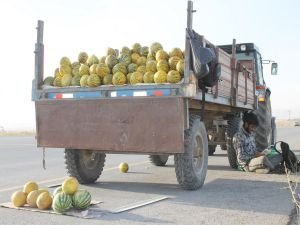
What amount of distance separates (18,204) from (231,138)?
6256 mm

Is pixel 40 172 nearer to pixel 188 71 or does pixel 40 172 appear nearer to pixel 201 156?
pixel 201 156

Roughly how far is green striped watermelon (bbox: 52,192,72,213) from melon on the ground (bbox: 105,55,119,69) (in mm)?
2669

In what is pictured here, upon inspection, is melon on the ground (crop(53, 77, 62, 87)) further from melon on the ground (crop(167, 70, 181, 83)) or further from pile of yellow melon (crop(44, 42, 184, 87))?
melon on the ground (crop(167, 70, 181, 83))

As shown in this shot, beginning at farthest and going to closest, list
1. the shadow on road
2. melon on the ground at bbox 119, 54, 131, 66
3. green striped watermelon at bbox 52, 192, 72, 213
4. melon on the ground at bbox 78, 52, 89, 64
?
melon on the ground at bbox 78, 52, 89, 64 < melon on the ground at bbox 119, 54, 131, 66 < the shadow on road < green striped watermelon at bbox 52, 192, 72, 213

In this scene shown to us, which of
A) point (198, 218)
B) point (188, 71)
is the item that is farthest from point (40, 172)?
point (198, 218)

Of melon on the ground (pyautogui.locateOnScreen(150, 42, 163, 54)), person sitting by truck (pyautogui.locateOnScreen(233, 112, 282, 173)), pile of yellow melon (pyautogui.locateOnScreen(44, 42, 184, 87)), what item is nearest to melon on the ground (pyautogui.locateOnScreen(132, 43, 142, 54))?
pile of yellow melon (pyautogui.locateOnScreen(44, 42, 184, 87))

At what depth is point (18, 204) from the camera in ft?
20.8

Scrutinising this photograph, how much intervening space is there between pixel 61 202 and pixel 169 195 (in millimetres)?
2010

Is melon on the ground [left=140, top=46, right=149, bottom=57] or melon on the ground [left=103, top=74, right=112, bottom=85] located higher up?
melon on the ground [left=140, top=46, right=149, bottom=57]

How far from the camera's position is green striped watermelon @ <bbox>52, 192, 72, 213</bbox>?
5.93m

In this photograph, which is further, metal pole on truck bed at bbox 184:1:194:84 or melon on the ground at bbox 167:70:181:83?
melon on the ground at bbox 167:70:181:83

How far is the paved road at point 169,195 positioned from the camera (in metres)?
5.72

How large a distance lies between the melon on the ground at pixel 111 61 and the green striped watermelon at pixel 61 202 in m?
2.67

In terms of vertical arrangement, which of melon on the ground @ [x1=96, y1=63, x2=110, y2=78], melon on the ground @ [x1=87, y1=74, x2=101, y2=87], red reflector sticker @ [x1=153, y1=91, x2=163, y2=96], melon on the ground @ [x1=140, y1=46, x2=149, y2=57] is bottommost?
red reflector sticker @ [x1=153, y1=91, x2=163, y2=96]
